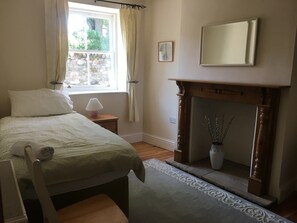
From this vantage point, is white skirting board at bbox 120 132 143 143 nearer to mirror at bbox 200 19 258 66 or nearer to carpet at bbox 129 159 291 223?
carpet at bbox 129 159 291 223

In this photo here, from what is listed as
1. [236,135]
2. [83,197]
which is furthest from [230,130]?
[83,197]

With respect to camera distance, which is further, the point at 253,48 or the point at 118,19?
the point at 118,19

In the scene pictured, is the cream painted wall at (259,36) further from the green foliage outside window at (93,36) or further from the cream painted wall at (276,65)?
the green foliage outside window at (93,36)

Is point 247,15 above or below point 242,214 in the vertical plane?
above

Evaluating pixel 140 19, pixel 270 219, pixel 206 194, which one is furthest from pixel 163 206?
pixel 140 19

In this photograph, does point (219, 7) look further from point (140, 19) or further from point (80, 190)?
point (80, 190)

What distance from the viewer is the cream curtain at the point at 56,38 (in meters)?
3.38

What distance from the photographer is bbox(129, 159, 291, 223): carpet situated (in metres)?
2.29

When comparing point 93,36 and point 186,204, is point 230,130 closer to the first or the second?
point 186,204

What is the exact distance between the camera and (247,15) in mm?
2695

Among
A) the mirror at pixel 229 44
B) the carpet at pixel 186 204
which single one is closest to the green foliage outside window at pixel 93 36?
the mirror at pixel 229 44

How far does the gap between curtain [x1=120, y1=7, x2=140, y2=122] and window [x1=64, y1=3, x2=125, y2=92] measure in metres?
0.20

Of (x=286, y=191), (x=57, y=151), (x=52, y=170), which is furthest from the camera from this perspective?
(x=286, y=191)

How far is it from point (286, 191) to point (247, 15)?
193 centimetres
